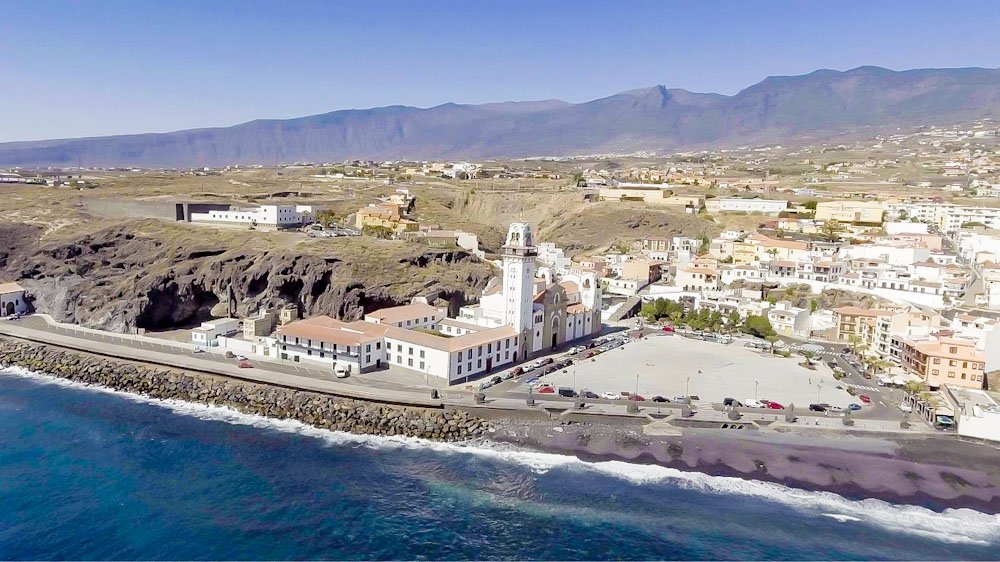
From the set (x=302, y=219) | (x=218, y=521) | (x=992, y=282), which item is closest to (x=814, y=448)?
(x=218, y=521)

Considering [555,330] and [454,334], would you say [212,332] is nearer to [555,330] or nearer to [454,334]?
[454,334]

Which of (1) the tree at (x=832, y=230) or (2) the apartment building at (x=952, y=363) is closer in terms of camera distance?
(2) the apartment building at (x=952, y=363)

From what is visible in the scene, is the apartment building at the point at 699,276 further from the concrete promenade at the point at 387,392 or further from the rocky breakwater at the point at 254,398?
the rocky breakwater at the point at 254,398

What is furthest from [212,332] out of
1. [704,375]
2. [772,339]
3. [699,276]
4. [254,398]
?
[699,276]

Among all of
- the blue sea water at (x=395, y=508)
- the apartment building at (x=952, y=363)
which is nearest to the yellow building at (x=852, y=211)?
the apartment building at (x=952, y=363)

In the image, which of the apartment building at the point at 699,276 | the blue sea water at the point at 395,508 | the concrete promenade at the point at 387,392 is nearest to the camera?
the blue sea water at the point at 395,508

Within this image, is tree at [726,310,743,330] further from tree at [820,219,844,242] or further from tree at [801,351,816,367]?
tree at [820,219,844,242]
